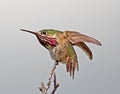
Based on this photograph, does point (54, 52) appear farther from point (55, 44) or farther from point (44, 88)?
point (44, 88)

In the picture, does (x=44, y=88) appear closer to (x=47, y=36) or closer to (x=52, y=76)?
(x=52, y=76)

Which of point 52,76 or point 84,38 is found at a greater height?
point 84,38

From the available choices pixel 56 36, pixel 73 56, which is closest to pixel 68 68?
pixel 73 56

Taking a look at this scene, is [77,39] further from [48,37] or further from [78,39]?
[48,37]

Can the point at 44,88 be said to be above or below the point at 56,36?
below

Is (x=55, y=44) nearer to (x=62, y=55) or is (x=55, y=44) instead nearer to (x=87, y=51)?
(x=62, y=55)

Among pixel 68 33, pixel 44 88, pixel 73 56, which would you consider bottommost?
pixel 44 88

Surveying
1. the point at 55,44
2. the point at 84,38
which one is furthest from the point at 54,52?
the point at 84,38

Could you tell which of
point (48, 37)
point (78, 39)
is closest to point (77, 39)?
point (78, 39)

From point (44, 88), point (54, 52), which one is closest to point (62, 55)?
point (54, 52)
